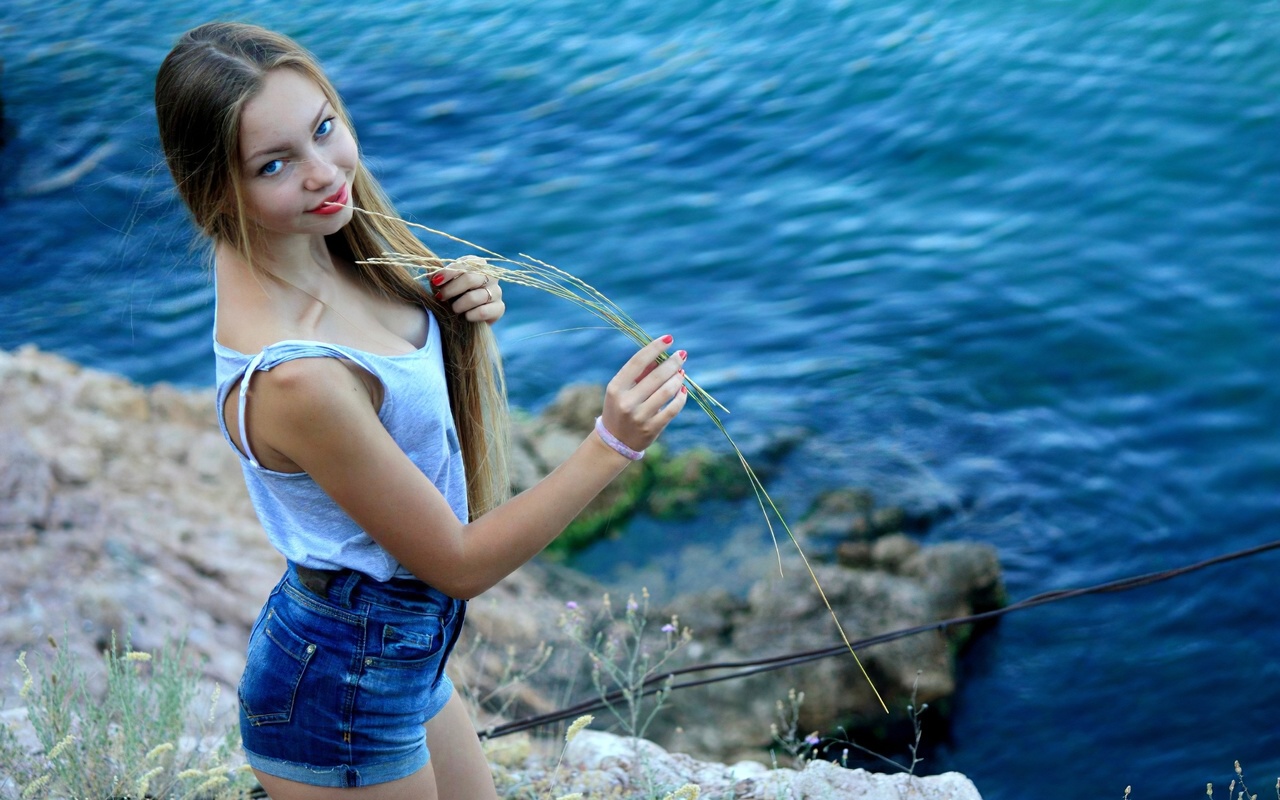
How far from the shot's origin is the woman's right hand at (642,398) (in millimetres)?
1545

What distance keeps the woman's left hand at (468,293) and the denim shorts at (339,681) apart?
0.45m

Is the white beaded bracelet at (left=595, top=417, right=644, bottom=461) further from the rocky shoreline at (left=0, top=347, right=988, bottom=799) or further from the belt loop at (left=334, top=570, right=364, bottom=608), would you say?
the rocky shoreline at (left=0, top=347, right=988, bottom=799)

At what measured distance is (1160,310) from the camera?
6.77 metres

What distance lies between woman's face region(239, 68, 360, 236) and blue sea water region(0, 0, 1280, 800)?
8.89ft

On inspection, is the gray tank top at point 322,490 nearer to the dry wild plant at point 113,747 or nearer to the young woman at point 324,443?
the young woman at point 324,443

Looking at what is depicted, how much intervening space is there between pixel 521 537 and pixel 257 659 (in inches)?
16.6

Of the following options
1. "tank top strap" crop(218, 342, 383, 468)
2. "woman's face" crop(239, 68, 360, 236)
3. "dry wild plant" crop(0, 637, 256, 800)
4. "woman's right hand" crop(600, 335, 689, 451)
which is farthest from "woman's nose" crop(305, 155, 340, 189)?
"dry wild plant" crop(0, 637, 256, 800)

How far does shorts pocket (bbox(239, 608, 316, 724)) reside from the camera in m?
1.60

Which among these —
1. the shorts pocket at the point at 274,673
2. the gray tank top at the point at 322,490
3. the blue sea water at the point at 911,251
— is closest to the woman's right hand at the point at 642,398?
the gray tank top at the point at 322,490

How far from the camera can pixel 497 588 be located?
16.3 ft

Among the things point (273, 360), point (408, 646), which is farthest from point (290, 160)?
point (408, 646)

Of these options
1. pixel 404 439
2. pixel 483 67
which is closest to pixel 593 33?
pixel 483 67

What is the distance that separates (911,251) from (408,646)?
644 cm

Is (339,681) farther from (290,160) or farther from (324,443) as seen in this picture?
(290,160)
